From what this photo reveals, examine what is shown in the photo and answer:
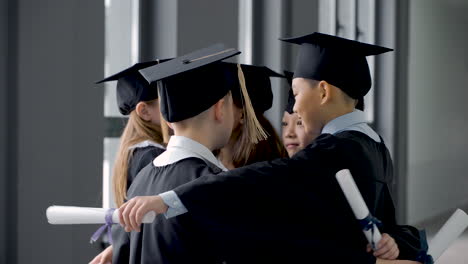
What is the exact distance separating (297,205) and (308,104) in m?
0.40

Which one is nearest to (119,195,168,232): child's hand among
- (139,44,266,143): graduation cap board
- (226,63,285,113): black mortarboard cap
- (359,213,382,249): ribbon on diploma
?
(139,44,266,143): graduation cap board

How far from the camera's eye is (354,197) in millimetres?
1762

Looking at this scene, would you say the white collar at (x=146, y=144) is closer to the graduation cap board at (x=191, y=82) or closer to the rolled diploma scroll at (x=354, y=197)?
the graduation cap board at (x=191, y=82)

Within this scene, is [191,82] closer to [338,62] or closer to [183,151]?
[183,151]

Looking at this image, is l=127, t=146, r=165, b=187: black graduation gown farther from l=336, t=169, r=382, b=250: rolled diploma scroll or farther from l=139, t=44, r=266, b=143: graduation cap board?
l=336, t=169, r=382, b=250: rolled diploma scroll

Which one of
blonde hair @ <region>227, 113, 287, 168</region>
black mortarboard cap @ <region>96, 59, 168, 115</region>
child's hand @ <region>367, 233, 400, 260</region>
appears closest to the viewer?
child's hand @ <region>367, 233, 400, 260</region>

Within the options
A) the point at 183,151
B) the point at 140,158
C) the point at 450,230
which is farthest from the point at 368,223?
the point at 140,158

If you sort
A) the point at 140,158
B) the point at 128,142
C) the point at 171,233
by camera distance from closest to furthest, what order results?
the point at 171,233 < the point at 140,158 < the point at 128,142

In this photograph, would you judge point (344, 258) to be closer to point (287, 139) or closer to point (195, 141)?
point (195, 141)

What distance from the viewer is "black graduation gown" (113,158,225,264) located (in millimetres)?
1624

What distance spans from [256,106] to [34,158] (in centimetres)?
104

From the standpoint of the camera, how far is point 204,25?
3.80m

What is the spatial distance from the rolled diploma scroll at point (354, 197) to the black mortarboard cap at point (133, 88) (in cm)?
107

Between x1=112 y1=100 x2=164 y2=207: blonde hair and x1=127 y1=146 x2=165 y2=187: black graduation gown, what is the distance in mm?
17
